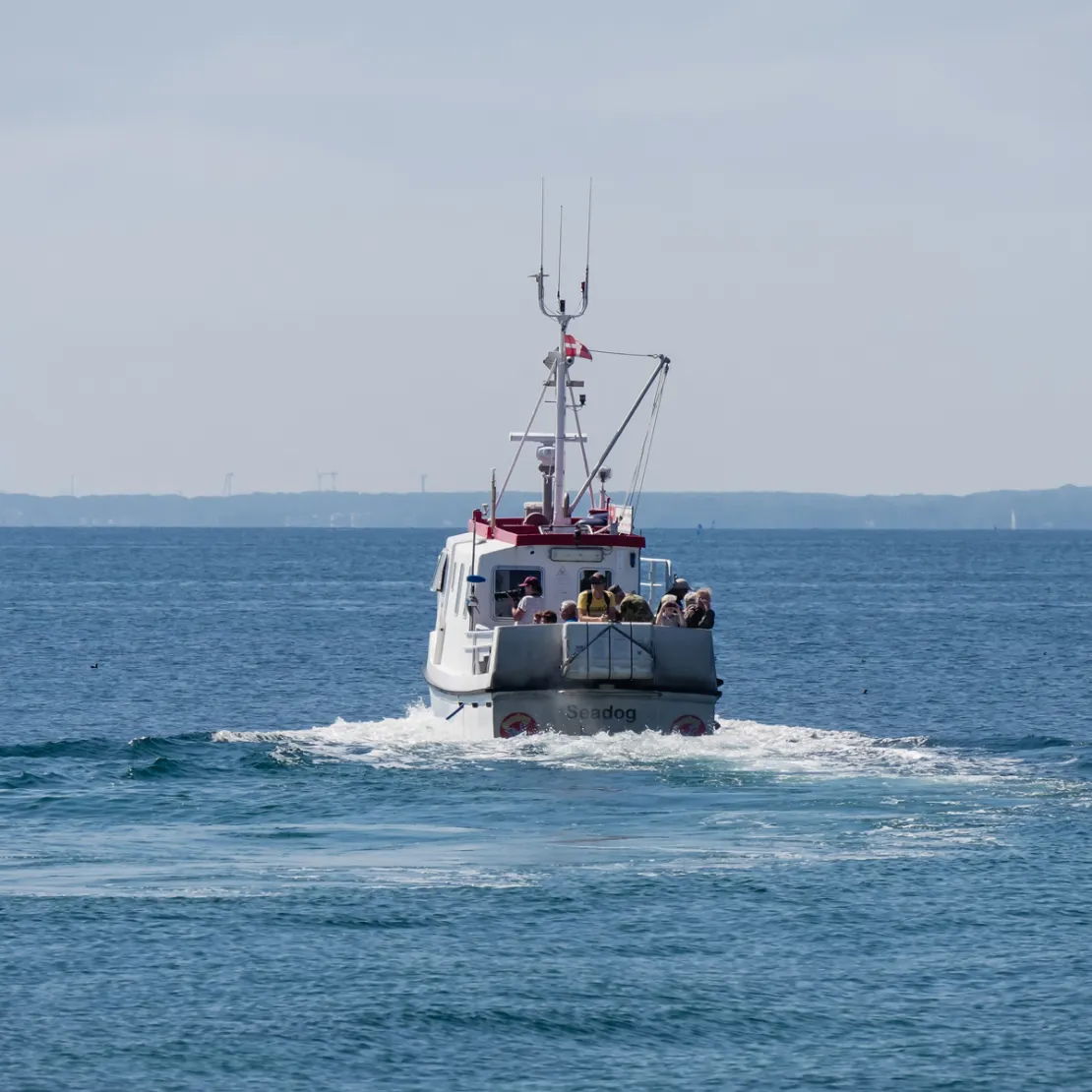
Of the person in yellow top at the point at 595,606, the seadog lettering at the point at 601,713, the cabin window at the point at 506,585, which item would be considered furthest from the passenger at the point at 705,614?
the cabin window at the point at 506,585

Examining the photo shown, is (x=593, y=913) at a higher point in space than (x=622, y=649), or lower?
lower

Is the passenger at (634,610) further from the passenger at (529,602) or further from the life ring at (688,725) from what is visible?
the passenger at (529,602)

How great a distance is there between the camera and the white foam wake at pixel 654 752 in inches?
1206

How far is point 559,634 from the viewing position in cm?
3102

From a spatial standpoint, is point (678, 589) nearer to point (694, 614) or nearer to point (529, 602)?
point (694, 614)

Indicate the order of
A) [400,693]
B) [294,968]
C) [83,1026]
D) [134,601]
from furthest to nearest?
[134,601], [400,693], [294,968], [83,1026]

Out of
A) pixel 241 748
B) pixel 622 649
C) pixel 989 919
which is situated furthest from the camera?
pixel 241 748

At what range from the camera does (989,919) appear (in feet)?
69.5

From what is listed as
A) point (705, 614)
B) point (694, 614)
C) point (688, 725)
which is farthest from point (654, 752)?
point (705, 614)

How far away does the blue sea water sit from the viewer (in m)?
17.0

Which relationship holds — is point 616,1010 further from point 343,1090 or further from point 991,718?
point 991,718

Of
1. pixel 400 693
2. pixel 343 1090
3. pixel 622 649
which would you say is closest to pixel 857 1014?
pixel 343 1090

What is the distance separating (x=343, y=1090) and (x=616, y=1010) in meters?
3.23

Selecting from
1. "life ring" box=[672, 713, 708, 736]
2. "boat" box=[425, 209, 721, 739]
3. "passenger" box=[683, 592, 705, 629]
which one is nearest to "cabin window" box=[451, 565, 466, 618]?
"boat" box=[425, 209, 721, 739]
